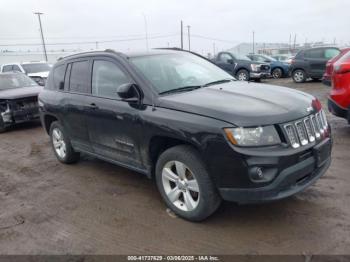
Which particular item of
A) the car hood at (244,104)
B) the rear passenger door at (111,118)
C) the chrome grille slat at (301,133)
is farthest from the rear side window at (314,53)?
the chrome grille slat at (301,133)

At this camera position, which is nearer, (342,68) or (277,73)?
(342,68)

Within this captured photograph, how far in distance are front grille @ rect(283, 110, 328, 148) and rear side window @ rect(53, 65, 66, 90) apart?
3.64 metres

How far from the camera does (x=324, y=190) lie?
13.3 feet

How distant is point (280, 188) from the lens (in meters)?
3.00

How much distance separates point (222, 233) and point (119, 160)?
1.66 metres

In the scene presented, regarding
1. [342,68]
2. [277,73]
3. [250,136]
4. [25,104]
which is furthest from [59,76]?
[277,73]

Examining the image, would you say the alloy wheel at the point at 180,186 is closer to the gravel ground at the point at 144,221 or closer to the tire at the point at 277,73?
the gravel ground at the point at 144,221

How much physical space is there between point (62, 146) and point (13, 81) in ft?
17.0

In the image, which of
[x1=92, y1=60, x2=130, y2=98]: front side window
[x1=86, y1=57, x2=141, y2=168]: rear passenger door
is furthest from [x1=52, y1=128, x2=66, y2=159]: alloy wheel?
[x1=92, y1=60, x2=130, y2=98]: front side window

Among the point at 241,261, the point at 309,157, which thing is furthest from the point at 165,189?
the point at 309,157

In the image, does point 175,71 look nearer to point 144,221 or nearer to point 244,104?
point 244,104

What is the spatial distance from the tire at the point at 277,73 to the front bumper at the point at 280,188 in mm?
17727

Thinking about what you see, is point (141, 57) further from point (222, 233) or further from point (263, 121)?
point (222, 233)

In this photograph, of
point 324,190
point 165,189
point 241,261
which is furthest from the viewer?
point 324,190
